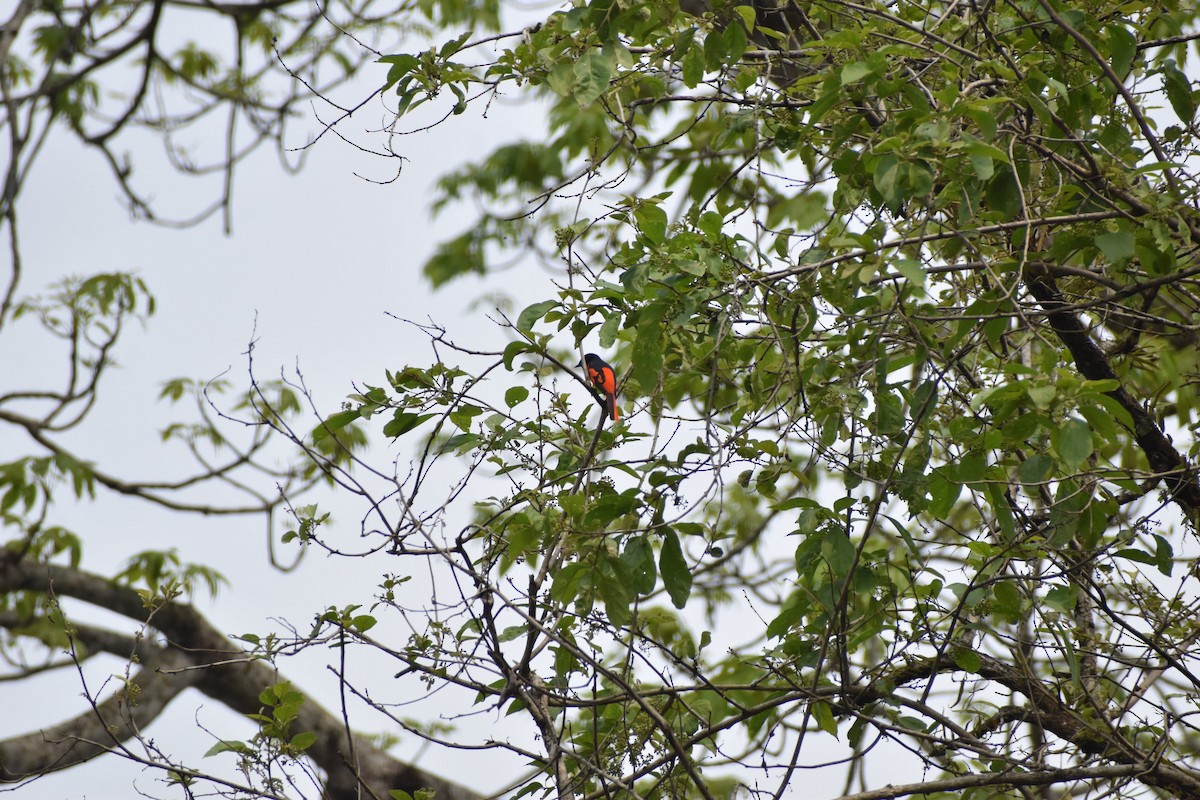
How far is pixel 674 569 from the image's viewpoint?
5.77 feet

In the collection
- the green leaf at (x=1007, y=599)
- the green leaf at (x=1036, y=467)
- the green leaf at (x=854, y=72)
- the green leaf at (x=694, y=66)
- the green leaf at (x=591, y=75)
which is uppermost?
the green leaf at (x=694, y=66)

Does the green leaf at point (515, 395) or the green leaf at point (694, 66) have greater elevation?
the green leaf at point (694, 66)

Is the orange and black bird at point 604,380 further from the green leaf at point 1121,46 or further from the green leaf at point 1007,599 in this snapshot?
the green leaf at point 1121,46

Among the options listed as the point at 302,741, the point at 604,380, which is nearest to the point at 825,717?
the point at 604,380

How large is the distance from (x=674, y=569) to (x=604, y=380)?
16.2 inches

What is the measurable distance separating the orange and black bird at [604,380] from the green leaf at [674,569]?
0.24 metres

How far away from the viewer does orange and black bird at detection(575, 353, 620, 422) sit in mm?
1856

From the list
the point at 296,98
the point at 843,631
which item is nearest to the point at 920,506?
the point at 843,631

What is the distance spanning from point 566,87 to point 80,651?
371 centimetres

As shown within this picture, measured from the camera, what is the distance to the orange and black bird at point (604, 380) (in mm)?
1856

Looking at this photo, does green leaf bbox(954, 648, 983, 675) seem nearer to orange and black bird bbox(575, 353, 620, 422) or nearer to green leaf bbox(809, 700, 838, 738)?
green leaf bbox(809, 700, 838, 738)

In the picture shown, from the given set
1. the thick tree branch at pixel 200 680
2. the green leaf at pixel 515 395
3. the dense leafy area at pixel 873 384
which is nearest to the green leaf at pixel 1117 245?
the dense leafy area at pixel 873 384

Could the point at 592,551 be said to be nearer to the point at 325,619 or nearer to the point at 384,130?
the point at 325,619

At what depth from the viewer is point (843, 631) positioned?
1774 mm
